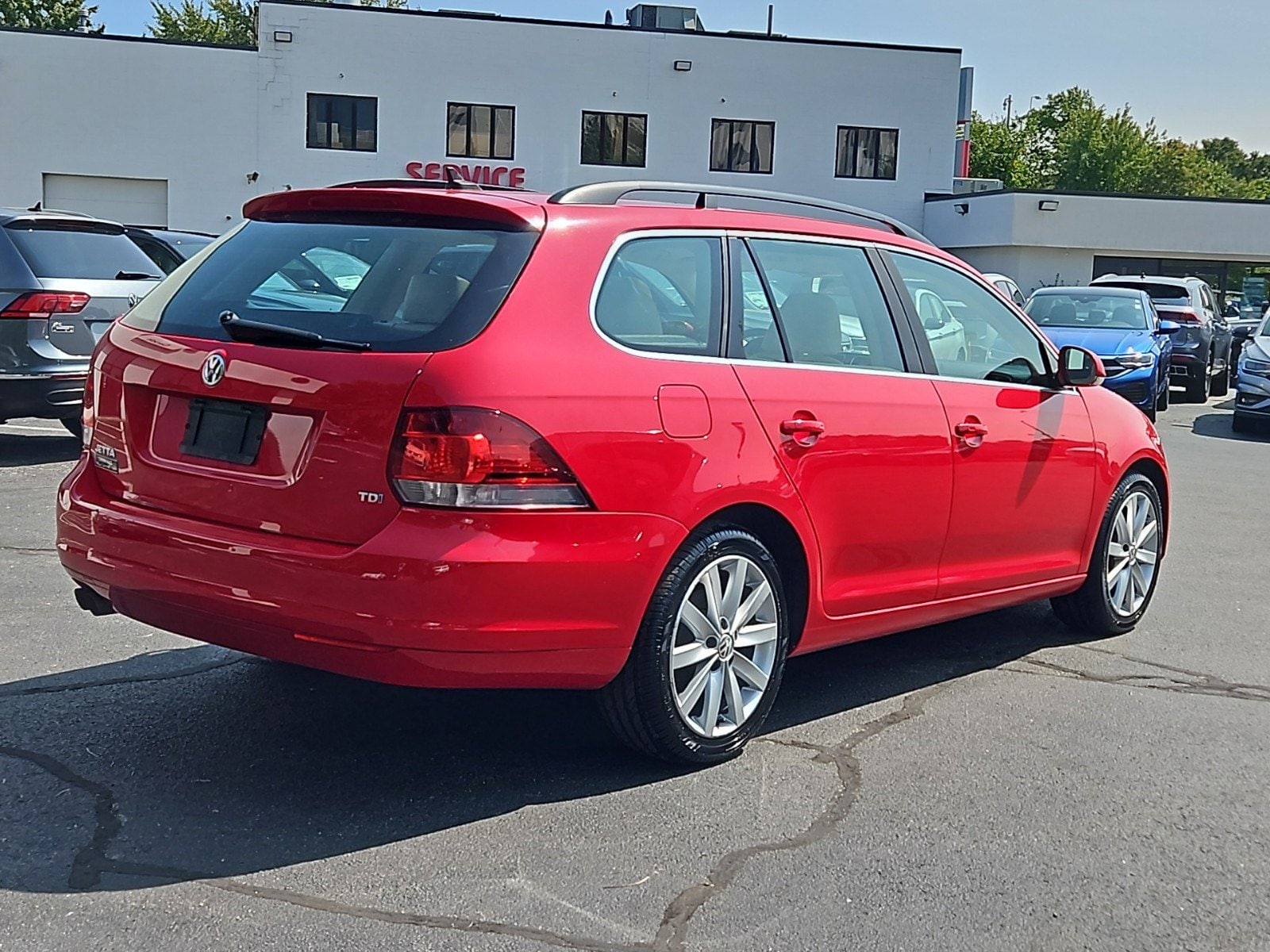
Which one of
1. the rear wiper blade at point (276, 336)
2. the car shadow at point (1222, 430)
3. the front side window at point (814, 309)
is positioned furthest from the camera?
the car shadow at point (1222, 430)

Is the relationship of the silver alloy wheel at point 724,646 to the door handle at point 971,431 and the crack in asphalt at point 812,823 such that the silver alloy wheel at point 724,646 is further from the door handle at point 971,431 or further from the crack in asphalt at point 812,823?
the door handle at point 971,431

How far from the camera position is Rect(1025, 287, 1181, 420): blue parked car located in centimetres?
1641

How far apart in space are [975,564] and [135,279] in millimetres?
7208

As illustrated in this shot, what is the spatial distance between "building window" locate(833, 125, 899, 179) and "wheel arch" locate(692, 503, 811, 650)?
125ft

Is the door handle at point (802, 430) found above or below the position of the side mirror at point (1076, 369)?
below

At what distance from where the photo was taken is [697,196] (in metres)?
4.74

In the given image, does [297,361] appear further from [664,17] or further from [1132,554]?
[664,17]

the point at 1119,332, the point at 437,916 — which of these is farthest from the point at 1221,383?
the point at 437,916

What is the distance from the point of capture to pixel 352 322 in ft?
12.8

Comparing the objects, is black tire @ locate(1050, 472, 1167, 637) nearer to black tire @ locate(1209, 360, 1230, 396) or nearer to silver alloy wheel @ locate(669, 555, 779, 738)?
silver alloy wheel @ locate(669, 555, 779, 738)

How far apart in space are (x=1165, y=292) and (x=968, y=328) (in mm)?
17668

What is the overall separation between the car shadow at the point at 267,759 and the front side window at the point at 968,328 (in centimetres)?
123

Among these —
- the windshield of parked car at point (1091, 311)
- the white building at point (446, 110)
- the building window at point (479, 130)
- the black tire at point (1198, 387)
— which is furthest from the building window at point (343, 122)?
the windshield of parked car at point (1091, 311)

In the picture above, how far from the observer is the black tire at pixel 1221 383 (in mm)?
22688
